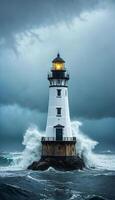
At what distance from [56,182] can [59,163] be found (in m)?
15.4

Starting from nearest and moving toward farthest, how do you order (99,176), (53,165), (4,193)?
1. (4,193)
2. (99,176)
3. (53,165)

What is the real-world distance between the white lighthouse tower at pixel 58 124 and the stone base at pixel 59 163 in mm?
527

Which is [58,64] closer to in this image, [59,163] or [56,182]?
[59,163]

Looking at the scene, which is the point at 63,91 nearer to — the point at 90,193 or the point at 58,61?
the point at 58,61

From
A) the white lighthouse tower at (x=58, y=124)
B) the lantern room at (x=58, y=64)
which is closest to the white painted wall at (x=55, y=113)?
the white lighthouse tower at (x=58, y=124)

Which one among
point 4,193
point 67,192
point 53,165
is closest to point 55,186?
point 67,192

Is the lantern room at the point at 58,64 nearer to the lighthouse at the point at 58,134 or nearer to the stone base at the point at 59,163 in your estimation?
the lighthouse at the point at 58,134

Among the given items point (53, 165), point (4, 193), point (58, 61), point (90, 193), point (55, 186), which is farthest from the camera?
point (58, 61)

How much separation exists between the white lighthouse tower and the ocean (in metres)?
2.35

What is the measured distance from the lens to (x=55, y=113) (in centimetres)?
6944

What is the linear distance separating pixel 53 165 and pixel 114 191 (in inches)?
863

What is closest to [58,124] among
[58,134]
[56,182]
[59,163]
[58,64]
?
[58,134]

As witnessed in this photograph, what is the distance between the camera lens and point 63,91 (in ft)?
229

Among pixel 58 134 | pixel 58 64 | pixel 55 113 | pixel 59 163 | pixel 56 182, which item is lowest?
pixel 56 182
